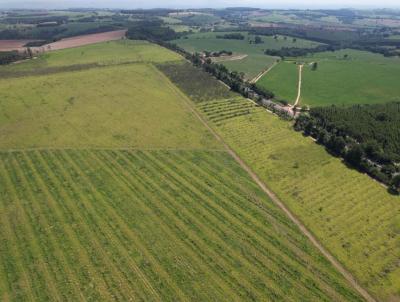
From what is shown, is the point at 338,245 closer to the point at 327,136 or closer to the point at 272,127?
the point at 327,136

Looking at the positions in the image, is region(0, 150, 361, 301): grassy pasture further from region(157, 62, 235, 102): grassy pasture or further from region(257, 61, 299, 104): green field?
region(257, 61, 299, 104): green field

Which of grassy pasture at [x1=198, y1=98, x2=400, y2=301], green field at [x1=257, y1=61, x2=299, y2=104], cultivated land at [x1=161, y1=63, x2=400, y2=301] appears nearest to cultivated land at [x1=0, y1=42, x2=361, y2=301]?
cultivated land at [x1=161, y1=63, x2=400, y2=301]

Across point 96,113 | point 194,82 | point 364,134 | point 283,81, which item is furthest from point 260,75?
point 96,113

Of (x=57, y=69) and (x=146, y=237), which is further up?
(x=57, y=69)

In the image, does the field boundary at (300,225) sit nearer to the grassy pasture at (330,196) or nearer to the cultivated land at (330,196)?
the cultivated land at (330,196)

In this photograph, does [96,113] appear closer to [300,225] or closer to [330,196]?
[300,225]

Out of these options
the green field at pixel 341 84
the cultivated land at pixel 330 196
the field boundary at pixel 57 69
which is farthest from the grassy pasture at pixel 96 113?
the green field at pixel 341 84
